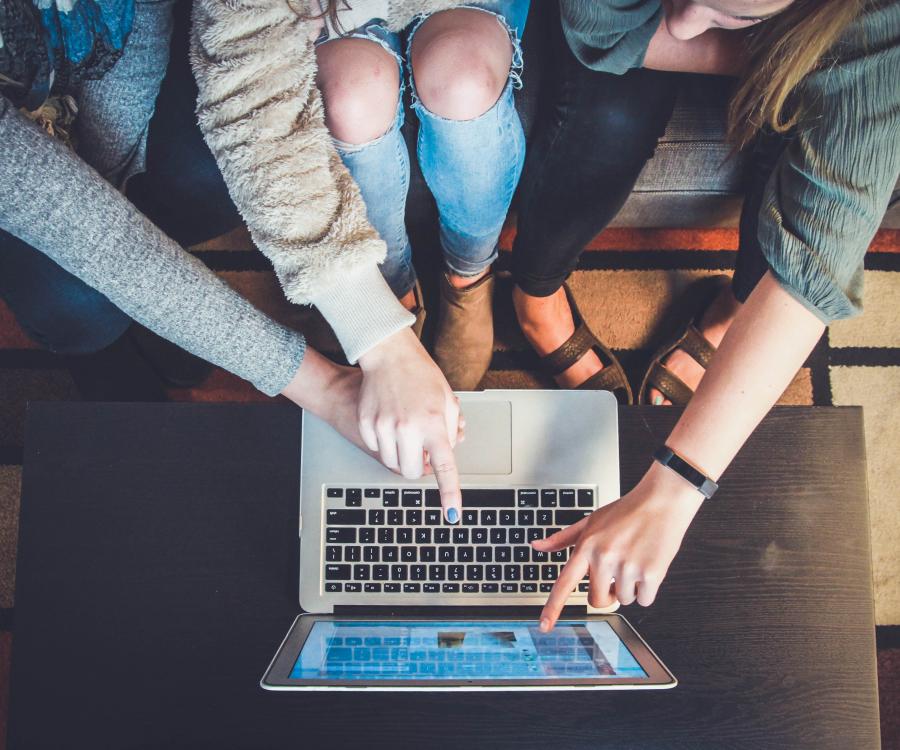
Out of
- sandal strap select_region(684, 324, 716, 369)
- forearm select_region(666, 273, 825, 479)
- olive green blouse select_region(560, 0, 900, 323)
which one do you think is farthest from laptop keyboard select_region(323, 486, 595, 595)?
sandal strap select_region(684, 324, 716, 369)

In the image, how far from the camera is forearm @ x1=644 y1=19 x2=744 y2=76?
787 mm

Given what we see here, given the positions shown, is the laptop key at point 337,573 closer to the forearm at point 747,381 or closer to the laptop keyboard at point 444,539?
the laptop keyboard at point 444,539

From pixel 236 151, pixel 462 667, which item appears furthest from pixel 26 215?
pixel 462 667

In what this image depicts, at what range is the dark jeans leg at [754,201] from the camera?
32.9 inches

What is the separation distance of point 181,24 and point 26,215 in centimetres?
37

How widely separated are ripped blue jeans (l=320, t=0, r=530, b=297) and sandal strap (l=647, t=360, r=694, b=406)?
45cm

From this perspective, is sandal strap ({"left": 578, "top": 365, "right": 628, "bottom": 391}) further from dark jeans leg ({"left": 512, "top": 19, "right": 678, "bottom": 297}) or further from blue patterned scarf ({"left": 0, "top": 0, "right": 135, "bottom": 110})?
blue patterned scarf ({"left": 0, "top": 0, "right": 135, "bottom": 110})

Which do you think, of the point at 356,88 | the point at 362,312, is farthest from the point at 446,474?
the point at 356,88

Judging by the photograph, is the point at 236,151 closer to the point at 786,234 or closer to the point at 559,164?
the point at 559,164

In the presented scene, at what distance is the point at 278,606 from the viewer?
2.23 ft

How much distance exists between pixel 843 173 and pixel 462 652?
2.04 ft

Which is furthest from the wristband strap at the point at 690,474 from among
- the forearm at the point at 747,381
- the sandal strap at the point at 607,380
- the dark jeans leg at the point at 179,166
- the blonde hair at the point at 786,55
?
the dark jeans leg at the point at 179,166

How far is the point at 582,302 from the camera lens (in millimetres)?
1244

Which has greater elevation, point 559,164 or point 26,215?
point 559,164
